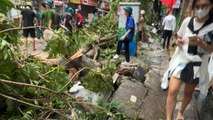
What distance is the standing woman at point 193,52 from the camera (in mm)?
3633

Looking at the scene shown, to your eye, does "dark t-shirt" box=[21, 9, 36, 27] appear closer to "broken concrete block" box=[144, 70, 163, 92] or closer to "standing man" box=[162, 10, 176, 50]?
"broken concrete block" box=[144, 70, 163, 92]

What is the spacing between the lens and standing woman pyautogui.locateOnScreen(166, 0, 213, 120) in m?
3.63

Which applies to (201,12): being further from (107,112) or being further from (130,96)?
(130,96)

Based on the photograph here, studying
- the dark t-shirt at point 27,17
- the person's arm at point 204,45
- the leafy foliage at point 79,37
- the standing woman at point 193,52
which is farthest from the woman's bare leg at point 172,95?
the dark t-shirt at point 27,17

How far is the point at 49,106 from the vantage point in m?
4.12

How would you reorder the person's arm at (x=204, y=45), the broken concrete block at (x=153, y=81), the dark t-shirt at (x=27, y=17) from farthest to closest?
1. the dark t-shirt at (x=27, y=17)
2. the broken concrete block at (x=153, y=81)
3. the person's arm at (x=204, y=45)

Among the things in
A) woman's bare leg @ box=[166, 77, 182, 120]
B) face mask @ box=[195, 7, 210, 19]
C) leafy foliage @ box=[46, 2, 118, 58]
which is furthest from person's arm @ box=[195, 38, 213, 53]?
leafy foliage @ box=[46, 2, 118, 58]

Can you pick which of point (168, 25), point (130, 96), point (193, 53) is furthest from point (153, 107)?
point (168, 25)

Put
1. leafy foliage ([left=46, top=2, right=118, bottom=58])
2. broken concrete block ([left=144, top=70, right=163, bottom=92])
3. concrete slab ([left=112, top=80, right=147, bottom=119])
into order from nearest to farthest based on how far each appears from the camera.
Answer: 1. concrete slab ([left=112, top=80, right=147, bottom=119])
2. leafy foliage ([left=46, top=2, right=118, bottom=58])
3. broken concrete block ([left=144, top=70, right=163, bottom=92])

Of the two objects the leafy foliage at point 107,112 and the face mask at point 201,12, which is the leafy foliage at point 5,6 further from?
the face mask at point 201,12

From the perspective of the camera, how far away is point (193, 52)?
3730 mm

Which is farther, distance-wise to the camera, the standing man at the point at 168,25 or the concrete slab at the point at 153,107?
→ the standing man at the point at 168,25

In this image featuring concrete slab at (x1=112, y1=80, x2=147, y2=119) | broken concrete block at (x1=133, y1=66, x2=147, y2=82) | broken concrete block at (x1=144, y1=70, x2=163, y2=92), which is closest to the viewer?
concrete slab at (x1=112, y1=80, x2=147, y2=119)

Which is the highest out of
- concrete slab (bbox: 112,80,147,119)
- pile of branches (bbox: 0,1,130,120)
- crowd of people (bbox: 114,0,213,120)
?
crowd of people (bbox: 114,0,213,120)
